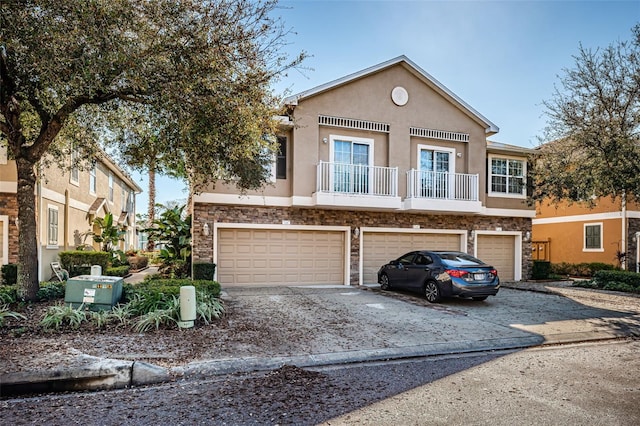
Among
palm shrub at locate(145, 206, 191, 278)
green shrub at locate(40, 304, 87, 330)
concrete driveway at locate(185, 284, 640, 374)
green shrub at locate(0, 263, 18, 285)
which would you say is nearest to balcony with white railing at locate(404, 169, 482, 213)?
concrete driveway at locate(185, 284, 640, 374)

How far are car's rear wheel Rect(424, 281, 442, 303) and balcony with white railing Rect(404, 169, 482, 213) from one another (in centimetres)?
396

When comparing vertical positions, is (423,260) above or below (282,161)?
below

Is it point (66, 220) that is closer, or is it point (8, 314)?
point (8, 314)

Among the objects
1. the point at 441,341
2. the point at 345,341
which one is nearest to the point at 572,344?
the point at 441,341

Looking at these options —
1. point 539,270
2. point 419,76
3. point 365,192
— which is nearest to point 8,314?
point 365,192

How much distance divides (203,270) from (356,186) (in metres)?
5.84

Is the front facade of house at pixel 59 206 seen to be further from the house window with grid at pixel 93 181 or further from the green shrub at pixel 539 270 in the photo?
the green shrub at pixel 539 270

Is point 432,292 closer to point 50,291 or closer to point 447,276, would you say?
point 447,276

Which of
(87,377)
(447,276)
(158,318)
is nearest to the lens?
(87,377)

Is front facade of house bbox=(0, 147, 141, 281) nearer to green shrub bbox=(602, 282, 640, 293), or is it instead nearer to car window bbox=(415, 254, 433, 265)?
car window bbox=(415, 254, 433, 265)

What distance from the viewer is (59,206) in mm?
15922

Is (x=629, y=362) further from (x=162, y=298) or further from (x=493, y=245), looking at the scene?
(x=493, y=245)

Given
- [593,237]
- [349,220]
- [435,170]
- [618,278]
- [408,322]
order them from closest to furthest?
[408,322]
[618,278]
[349,220]
[435,170]
[593,237]

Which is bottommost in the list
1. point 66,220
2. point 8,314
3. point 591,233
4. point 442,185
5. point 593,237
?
point 8,314
